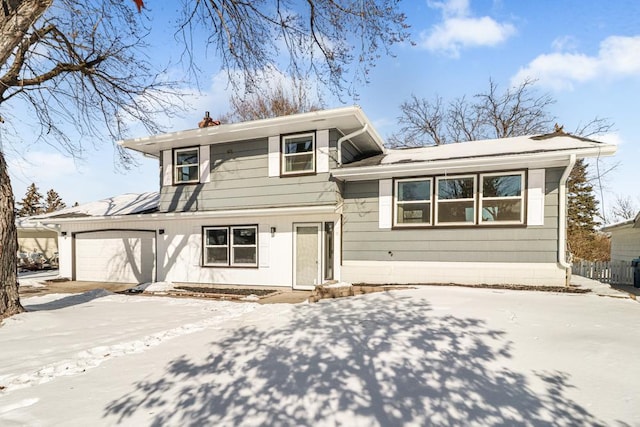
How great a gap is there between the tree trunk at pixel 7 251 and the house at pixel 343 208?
15.9 ft

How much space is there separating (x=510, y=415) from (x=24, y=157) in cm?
1019

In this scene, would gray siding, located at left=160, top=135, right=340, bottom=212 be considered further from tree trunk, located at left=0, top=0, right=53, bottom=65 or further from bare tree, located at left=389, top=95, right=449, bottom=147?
bare tree, located at left=389, top=95, right=449, bottom=147

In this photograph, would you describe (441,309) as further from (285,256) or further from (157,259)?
(157,259)

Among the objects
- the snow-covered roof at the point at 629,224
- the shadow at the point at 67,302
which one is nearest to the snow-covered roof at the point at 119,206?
the shadow at the point at 67,302

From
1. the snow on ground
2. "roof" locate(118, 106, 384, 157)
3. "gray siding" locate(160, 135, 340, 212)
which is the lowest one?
the snow on ground


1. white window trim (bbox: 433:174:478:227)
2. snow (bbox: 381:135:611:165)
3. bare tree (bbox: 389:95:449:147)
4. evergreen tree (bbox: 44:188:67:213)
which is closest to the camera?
snow (bbox: 381:135:611:165)

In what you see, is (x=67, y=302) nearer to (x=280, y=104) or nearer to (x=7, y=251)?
(x=7, y=251)

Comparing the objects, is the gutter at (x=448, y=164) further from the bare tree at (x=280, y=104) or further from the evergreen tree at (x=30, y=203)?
the evergreen tree at (x=30, y=203)

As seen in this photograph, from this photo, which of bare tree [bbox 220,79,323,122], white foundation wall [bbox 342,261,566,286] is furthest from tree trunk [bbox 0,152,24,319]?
bare tree [bbox 220,79,323,122]

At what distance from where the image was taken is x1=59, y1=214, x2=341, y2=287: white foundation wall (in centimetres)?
1008

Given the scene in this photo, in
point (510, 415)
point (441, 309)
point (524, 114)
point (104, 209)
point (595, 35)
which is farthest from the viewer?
Answer: point (524, 114)

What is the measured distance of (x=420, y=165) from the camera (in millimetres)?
8562

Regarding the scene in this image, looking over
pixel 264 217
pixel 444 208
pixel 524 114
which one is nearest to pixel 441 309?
pixel 444 208

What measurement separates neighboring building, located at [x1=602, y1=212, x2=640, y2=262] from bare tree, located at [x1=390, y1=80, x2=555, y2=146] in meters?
7.99
